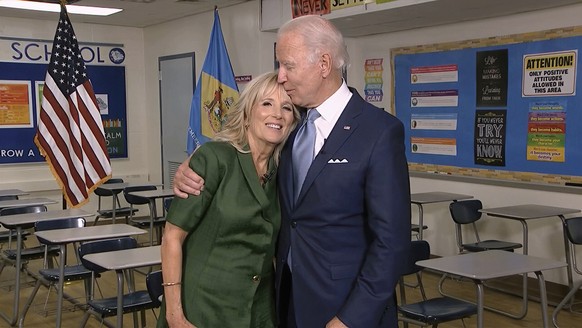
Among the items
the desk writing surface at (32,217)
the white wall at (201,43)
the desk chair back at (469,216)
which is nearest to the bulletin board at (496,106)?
the desk chair back at (469,216)

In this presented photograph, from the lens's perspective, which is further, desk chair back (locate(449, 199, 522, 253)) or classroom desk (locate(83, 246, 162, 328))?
desk chair back (locate(449, 199, 522, 253))

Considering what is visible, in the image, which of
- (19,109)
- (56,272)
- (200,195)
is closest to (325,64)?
(200,195)

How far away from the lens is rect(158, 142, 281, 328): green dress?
182 cm

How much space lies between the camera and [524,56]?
548 centimetres

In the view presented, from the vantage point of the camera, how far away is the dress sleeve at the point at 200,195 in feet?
5.93

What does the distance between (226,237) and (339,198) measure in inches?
14.1

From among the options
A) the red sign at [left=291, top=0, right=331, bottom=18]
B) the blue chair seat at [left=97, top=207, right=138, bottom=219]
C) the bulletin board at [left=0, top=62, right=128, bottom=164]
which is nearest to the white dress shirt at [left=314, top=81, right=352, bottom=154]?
the red sign at [left=291, top=0, right=331, bottom=18]

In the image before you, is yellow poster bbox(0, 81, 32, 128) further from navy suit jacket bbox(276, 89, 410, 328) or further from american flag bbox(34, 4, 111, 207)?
navy suit jacket bbox(276, 89, 410, 328)

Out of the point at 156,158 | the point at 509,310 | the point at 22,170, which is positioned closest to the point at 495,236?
the point at 509,310

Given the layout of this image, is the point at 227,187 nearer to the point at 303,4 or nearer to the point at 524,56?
the point at 524,56

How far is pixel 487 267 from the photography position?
3.28 metres

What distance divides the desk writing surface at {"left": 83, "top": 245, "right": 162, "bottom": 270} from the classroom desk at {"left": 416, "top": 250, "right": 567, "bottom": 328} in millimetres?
1423

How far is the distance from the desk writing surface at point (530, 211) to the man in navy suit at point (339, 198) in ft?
11.0

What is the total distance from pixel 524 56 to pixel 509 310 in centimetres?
209
